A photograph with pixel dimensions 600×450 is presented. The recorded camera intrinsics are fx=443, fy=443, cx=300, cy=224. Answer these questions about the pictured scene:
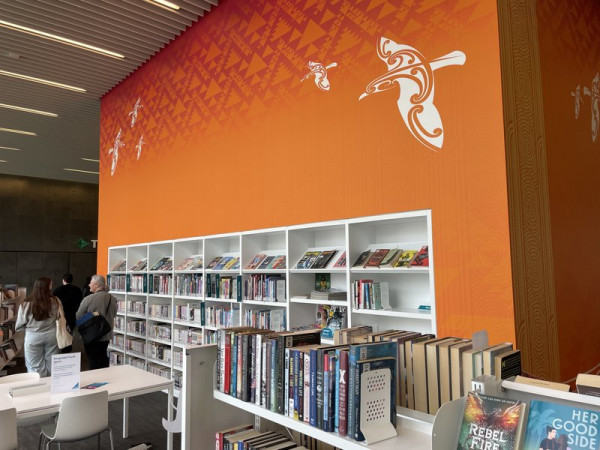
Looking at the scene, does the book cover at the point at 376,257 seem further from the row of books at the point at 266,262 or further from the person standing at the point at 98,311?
the person standing at the point at 98,311

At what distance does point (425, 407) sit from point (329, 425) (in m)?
0.41

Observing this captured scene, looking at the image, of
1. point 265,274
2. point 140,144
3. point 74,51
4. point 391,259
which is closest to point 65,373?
point 265,274

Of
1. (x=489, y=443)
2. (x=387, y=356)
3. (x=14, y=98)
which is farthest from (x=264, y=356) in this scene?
(x=14, y=98)

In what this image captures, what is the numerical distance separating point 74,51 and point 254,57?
370 centimetres

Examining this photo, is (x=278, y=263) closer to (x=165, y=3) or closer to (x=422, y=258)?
(x=422, y=258)

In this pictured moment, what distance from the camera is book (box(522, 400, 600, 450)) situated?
1.31 metres

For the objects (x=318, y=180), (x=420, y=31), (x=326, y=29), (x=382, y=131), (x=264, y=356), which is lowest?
(x=264, y=356)

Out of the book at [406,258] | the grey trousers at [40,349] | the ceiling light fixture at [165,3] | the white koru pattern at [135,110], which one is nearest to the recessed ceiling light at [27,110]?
the white koru pattern at [135,110]

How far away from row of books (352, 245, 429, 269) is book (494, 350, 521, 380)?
1675 millimetres

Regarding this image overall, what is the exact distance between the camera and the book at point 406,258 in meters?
3.59

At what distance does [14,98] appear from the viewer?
8797mm

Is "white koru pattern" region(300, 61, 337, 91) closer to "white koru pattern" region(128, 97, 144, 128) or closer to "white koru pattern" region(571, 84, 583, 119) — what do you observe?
"white koru pattern" region(571, 84, 583, 119)

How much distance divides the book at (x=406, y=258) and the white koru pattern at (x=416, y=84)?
2.84 ft

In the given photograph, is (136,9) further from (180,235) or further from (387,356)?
(387,356)
